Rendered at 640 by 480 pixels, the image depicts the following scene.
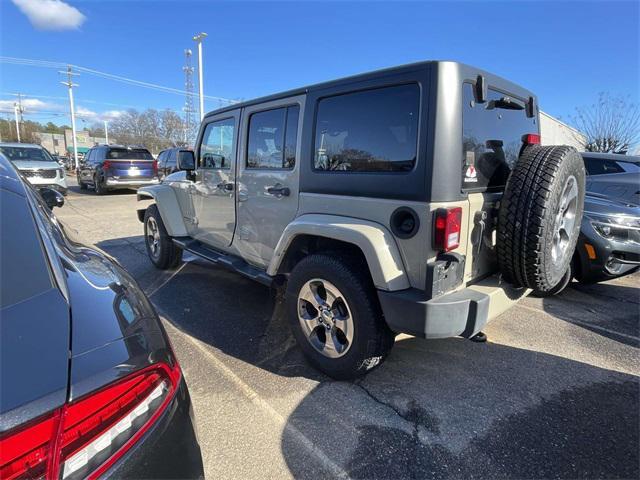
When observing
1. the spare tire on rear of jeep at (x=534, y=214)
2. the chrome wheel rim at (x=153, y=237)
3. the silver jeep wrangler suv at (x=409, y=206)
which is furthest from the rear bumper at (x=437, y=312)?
the chrome wheel rim at (x=153, y=237)

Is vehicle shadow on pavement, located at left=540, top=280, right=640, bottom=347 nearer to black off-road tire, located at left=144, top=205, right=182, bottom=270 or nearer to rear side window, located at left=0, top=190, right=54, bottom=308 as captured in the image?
rear side window, located at left=0, top=190, right=54, bottom=308

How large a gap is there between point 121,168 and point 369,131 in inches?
A: 578

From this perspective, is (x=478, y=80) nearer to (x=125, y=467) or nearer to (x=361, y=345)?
(x=361, y=345)

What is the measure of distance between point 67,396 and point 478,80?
2589 mm

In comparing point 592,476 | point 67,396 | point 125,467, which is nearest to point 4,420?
point 67,396

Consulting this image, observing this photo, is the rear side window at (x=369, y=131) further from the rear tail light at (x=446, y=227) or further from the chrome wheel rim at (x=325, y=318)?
the chrome wheel rim at (x=325, y=318)

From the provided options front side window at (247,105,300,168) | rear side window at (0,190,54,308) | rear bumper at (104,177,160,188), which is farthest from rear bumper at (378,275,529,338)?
rear bumper at (104,177,160,188)

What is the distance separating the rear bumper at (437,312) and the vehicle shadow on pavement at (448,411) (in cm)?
58

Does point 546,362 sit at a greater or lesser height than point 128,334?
lesser

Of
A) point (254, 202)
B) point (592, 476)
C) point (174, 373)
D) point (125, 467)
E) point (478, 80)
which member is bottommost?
point (592, 476)

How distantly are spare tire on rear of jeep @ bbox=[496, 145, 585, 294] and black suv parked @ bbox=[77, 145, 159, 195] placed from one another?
14.9 meters

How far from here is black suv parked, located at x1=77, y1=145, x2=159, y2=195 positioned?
1451 centimetres

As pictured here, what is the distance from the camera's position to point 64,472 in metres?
0.98

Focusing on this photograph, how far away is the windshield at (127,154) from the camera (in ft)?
48.5
